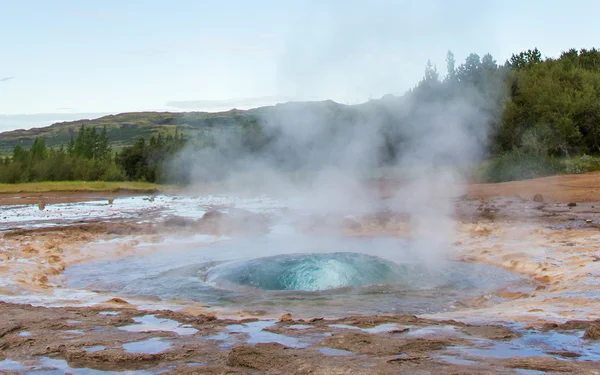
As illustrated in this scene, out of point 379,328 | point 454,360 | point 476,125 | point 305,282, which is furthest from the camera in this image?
point 476,125

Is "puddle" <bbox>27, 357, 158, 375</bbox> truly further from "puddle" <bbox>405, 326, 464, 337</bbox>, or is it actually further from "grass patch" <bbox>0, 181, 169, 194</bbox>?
"grass patch" <bbox>0, 181, 169, 194</bbox>

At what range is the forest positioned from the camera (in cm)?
1478

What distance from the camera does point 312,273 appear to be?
7.73 metres

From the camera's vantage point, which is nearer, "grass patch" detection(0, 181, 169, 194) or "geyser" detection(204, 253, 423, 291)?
"geyser" detection(204, 253, 423, 291)

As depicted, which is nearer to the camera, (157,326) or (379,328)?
(379,328)

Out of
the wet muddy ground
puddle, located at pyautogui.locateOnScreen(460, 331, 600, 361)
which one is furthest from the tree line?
puddle, located at pyautogui.locateOnScreen(460, 331, 600, 361)

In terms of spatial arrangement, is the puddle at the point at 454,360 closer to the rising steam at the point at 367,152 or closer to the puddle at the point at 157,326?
the puddle at the point at 157,326

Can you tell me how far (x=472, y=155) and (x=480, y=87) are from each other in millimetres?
7282

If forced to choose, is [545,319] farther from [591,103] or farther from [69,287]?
[591,103]

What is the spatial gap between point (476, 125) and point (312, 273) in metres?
12.6

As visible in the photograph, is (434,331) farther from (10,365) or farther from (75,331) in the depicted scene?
(10,365)

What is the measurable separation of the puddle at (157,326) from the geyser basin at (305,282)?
107cm

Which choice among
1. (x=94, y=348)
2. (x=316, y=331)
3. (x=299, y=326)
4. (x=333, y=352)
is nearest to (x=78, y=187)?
(x=299, y=326)

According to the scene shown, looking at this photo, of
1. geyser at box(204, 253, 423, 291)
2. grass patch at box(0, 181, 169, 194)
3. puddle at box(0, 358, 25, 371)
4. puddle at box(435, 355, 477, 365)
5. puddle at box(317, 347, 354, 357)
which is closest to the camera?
puddle at box(435, 355, 477, 365)
